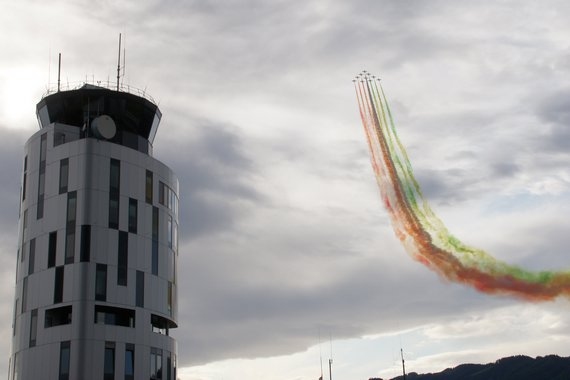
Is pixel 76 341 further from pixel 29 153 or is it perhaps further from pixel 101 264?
pixel 29 153

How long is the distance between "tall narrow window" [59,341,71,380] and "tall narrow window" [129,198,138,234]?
18.2m

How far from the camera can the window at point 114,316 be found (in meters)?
99.6

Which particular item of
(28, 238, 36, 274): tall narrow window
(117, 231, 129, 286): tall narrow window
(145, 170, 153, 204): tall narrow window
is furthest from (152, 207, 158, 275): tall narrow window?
(28, 238, 36, 274): tall narrow window

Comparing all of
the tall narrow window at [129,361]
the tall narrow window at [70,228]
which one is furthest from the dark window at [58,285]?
the tall narrow window at [129,361]

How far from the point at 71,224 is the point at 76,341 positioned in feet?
52.8

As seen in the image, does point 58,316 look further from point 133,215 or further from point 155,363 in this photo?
point 133,215

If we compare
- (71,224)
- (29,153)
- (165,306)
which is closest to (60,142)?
(29,153)

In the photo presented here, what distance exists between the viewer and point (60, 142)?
108 m

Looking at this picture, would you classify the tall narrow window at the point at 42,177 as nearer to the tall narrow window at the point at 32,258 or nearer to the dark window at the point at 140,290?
the tall narrow window at the point at 32,258

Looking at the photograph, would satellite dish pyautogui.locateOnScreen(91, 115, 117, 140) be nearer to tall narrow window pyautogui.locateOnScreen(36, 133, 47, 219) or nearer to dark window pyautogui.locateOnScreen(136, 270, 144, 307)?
tall narrow window pyautogui.locateOnScreen(36, 133, 47, 219)

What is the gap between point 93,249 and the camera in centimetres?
10050

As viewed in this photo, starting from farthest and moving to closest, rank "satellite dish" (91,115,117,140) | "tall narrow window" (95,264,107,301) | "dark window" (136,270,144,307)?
"satellite dish" (91,115,117,140) < "dark window" (136,270,144,307) < "tall narrow window" (95,264,107,301)

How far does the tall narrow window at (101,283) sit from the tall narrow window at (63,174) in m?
12.6

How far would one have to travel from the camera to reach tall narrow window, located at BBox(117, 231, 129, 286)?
102 m
